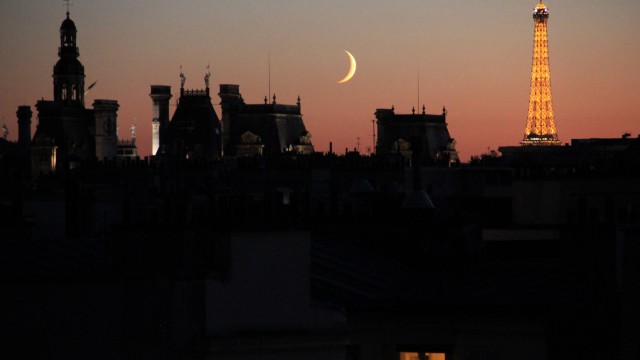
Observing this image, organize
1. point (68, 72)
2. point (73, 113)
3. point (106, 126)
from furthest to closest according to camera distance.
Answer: point (106, 126)
point (73, 113)
point (68, 72)

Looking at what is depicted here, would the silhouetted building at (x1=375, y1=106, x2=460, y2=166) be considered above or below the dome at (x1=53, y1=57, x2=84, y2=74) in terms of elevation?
below

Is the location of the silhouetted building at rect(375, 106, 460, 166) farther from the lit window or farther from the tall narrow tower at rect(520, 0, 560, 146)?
the lit window

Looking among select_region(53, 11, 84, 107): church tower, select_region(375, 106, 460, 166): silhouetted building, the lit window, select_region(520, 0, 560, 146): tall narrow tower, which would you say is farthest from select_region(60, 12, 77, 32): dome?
the lit window

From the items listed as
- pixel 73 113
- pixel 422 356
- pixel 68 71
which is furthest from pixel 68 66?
pixel 422 356

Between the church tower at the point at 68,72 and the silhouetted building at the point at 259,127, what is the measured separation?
42.0ft

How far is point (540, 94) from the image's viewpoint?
192875 mm

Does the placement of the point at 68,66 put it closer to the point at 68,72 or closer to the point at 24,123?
the point at 68,72

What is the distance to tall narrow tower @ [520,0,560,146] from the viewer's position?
183500mm

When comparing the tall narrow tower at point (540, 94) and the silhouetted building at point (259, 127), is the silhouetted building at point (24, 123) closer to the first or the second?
the silhouetted building at point (259, 127)

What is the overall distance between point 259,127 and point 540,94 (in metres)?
31.2

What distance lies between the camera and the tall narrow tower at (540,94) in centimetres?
18350

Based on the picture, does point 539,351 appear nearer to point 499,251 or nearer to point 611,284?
point 611,284

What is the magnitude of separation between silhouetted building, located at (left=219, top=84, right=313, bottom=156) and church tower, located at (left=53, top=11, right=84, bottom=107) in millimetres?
12811

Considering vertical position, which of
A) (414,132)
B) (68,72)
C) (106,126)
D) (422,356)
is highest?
(68,72)
